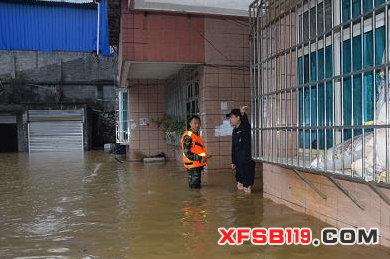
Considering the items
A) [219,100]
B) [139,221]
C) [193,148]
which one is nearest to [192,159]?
[193,148]

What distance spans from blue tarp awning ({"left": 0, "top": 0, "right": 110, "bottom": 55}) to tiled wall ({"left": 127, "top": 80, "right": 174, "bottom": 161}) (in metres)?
5.35

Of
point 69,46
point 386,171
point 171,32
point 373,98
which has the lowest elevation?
point 386,171

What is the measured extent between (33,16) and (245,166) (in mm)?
16521

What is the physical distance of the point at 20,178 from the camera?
10.4m

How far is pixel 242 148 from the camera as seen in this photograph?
6895 mm

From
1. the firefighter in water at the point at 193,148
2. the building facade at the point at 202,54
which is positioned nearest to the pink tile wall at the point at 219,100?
the building facade at the point at 202,54

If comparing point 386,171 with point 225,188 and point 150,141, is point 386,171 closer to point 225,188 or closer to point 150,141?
point 225,188

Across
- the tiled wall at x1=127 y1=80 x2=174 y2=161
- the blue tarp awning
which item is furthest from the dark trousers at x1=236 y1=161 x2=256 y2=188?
the blue tarp awning

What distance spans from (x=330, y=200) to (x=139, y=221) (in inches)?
96.8

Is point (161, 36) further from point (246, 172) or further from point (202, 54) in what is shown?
point (246, 172)

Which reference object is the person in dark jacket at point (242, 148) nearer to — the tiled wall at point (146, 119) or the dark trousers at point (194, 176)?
the dark trousers at point (194, 176)

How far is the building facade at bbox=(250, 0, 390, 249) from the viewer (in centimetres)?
390

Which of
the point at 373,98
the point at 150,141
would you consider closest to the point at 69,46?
the point at 150,141

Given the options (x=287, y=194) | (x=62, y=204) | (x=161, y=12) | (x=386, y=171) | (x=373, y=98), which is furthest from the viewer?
(x=161, y=12)
